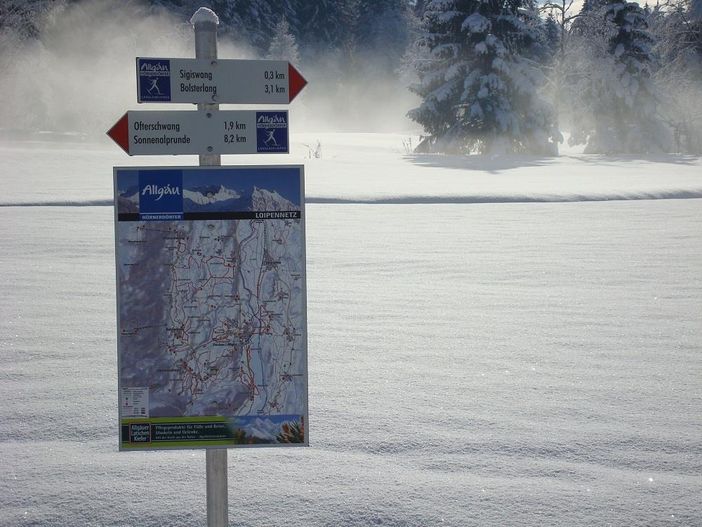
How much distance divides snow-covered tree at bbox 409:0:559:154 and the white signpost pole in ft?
92.4

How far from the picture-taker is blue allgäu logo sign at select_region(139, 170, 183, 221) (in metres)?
3.00

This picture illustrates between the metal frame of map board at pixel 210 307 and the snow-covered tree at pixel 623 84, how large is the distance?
101ft

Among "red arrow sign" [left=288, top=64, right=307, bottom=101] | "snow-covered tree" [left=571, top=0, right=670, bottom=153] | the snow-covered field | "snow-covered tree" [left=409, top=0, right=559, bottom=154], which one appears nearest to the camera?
"red arrow sign" [left=288, top=64, right=307, bottom=101]

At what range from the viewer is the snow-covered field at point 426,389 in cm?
355

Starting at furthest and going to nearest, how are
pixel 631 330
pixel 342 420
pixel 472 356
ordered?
pixel 631 330 → pixel 472 356 → pixel 342 420

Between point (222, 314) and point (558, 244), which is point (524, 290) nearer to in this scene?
point (558, 244)

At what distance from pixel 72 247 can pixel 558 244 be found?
6.13m

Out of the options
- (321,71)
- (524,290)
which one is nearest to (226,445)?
(524,290)

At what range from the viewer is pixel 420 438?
167 inches

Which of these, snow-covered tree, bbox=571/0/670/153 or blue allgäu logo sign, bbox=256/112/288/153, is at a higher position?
snow-covered tree, bbox=571/0/670/153

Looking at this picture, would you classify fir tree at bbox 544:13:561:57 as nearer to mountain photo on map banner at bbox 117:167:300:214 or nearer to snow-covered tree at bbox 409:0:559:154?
snow-covered tree at bbox 409:0:559:154

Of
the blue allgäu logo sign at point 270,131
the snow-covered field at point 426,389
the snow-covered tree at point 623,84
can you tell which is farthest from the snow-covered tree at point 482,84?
the blue allgäu logo sign at point 270,131

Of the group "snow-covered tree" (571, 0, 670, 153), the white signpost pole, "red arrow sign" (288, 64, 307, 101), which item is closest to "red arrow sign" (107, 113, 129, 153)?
the white signpost pole

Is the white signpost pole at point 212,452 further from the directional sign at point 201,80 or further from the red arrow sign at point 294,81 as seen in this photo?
the red arrow sign at point 294,81
